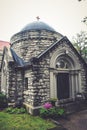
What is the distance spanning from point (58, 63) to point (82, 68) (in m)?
2.63

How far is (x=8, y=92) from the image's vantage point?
10.8 m

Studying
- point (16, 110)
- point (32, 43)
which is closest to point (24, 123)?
point (16, 110)

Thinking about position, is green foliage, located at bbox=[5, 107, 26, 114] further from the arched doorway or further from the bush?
the arched doorway

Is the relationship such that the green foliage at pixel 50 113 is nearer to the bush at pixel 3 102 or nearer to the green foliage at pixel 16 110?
the green foliage at pixel 16 110

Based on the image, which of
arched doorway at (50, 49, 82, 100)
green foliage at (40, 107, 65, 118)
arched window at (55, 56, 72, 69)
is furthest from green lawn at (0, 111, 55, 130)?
arched window at (55, 56, 72, 69)

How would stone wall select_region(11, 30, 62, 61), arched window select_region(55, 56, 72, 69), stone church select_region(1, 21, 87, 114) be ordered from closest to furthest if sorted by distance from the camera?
1. stone church select_region(1, 21, 87, 114)
2. arched window select_region(55, 56, 72, 69)
3. stone wall select_region(11, 30, 62, 61)

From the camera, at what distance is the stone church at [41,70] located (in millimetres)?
9812

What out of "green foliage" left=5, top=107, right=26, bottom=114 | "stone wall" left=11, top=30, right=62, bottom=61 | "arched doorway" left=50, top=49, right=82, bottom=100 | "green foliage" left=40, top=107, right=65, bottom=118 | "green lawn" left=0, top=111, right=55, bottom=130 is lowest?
"green lawn" left=0, top=111, right=55, bottom=130

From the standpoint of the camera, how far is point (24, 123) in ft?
25.6

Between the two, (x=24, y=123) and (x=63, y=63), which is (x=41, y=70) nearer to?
(x=63, y=63)

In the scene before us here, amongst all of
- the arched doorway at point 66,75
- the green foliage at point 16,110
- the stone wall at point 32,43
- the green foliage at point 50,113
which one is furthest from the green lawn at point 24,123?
the stone wall at point 32,43

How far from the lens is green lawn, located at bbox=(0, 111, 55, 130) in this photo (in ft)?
23.5

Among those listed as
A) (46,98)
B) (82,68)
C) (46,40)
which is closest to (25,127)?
(46,98)

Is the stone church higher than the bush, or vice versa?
the stone church
